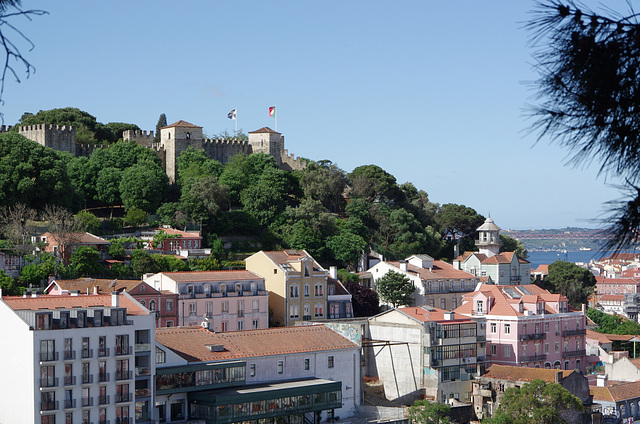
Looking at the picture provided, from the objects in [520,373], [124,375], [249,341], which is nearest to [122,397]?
[124,375]

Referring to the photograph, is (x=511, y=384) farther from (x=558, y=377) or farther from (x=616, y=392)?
(x=616, y=392)

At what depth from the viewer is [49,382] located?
37.6 meters

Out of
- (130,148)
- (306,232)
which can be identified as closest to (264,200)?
(306,232)

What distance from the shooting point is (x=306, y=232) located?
7162cm

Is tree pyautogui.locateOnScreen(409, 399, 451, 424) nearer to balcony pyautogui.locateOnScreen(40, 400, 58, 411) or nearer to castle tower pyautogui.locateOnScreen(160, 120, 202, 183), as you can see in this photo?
balcony pyautogui.locateOnScreen(40, 400, 58, 411)

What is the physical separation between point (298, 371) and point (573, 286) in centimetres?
4419

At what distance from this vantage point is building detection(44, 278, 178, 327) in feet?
172

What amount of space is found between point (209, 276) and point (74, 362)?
1945 centimetres

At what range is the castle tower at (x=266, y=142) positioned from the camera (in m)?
89.6

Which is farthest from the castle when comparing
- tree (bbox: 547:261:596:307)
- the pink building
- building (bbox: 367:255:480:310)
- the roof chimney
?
the roof chimney

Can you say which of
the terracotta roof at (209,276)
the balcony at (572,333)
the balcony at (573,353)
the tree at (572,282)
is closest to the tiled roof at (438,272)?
the balcony at (572,333)

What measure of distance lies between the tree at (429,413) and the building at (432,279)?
2020 cm

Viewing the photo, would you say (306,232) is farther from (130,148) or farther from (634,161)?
(634,161)

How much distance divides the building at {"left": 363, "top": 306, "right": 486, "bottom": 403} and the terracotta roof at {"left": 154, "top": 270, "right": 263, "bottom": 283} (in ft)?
27.3
